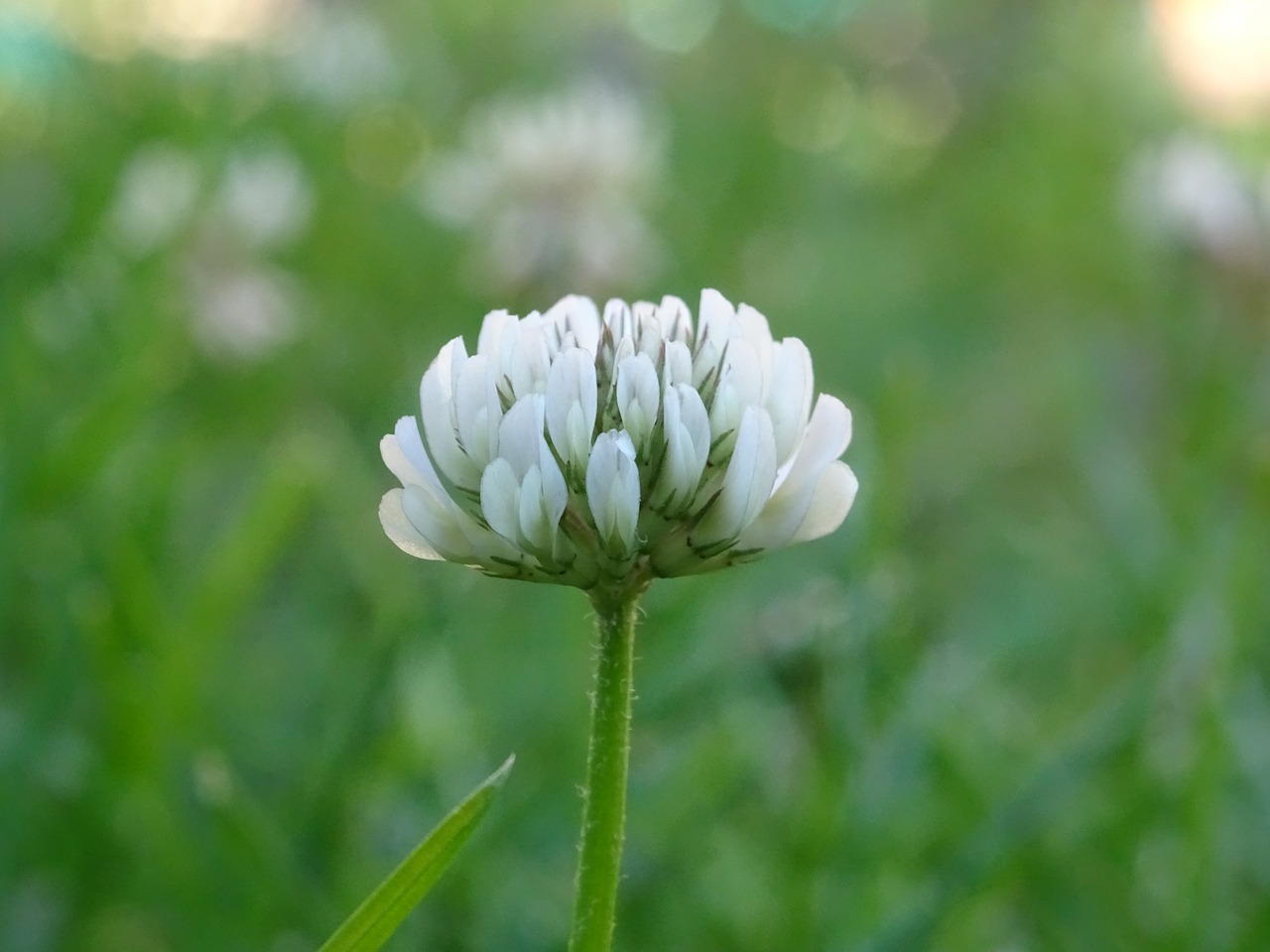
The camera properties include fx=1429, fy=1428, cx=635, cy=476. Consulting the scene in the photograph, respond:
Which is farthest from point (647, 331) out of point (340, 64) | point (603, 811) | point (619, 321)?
point (340, 64)

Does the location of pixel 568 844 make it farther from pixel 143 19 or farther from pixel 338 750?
pixel 143 19

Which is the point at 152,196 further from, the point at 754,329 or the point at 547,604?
the point at 754,329

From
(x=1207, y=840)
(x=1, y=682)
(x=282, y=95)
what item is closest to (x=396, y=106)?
(x=282, y=95)

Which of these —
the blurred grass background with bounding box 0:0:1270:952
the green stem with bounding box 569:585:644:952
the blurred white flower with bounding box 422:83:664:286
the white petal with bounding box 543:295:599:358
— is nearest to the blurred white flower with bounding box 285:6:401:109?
the blurred grass background with bounding box 0:0:1270:952

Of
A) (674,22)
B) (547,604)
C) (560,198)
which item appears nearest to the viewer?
(547,604)

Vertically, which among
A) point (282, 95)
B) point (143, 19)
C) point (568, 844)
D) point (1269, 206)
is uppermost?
point (143, 19)

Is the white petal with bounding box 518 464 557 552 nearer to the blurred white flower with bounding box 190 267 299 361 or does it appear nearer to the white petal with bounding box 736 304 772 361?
the white petal with bounding box 736 304 772 361
